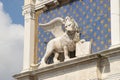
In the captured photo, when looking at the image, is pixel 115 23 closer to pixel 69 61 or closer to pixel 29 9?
pixel 69 61

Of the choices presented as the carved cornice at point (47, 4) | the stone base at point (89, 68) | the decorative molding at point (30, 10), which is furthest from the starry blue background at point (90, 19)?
the decorative molding at point (30, 10)

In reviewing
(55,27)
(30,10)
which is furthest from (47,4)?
(55,27)

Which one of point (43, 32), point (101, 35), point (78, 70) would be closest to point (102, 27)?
point (101, 35)

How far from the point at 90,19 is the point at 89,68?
2.02 meters

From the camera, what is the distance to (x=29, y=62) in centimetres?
2095

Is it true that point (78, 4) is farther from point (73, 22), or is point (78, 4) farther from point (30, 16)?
point (30, 16)

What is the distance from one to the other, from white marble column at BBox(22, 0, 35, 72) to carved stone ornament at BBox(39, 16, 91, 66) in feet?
2.92

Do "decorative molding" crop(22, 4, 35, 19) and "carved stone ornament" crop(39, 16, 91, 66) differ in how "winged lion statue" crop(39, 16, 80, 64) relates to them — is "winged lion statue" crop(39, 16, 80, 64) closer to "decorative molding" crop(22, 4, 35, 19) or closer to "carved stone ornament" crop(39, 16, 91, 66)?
"carved stone ornament" crop(39, 16, 91, 66)

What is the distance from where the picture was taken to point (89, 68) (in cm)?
1838

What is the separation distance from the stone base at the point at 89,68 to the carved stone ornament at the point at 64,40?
1.30 feet

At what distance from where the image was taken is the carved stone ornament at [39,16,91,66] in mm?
19391

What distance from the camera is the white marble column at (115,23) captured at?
59.0 feet

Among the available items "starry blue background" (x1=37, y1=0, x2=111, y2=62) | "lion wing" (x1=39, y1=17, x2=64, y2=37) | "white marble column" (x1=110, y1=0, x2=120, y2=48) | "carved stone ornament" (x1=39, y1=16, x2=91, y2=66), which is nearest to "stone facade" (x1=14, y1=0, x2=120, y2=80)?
"white marble column" (x1=110, y1=0, x2=120, y2=48)

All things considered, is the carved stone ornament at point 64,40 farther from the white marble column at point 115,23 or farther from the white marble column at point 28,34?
the white marble column at point 115,23
